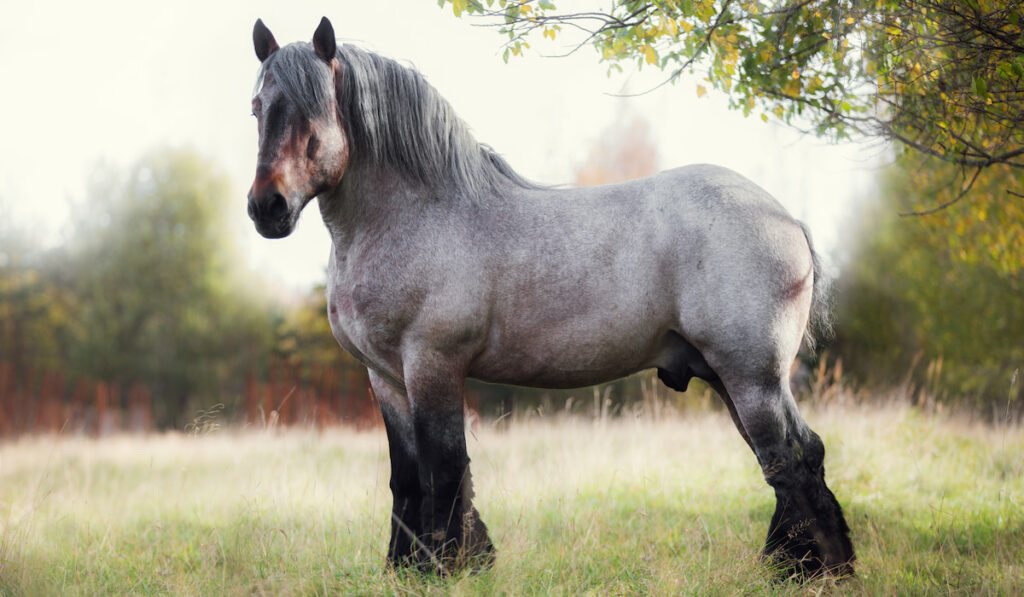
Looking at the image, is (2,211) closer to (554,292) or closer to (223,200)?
(223,200)

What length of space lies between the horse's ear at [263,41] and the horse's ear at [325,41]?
36 centimetres

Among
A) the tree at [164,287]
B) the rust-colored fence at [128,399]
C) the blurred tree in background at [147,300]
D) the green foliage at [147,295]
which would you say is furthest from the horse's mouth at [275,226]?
the green foliage at [147,295]

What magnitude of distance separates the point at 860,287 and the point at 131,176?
2691 centimetres

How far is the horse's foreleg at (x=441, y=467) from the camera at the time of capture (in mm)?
3602

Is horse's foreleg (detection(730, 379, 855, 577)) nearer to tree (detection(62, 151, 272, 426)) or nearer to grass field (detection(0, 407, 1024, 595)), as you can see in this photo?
grass field (detection(0, 407, 1024, 595))

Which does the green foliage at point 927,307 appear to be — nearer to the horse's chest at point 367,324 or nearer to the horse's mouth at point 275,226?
the horse's chest at point 367,324

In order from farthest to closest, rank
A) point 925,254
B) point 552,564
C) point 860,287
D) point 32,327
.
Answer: point 32,327 → point 860,287 → point 925,254 → point 552,564

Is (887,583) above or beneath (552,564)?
above

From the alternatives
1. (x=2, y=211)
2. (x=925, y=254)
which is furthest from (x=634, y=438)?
(x=2, y=211)

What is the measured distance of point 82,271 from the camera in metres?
27.8

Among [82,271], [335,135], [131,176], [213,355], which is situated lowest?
[213,355]

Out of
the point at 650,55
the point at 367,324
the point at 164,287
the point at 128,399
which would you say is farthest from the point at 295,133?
the point at 164,287

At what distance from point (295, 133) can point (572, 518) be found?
355cm

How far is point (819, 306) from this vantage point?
4.36 meters
